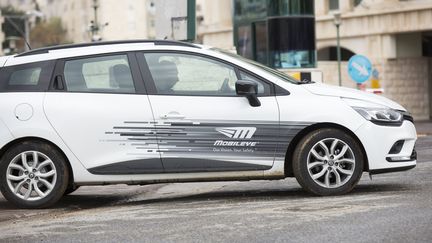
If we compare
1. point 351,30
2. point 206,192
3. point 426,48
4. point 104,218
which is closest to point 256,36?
point 351,30

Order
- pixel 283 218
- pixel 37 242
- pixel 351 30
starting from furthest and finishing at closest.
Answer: pixel 351 30, pixel 283 218, pixel 37 242

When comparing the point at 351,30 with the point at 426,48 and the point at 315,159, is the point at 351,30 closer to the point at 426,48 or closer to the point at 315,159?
the point at 426,48

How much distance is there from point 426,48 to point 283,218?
39276 mm

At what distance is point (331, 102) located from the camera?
8.76 m

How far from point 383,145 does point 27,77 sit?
368 centimetres

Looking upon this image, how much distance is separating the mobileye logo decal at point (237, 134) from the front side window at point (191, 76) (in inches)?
14.4

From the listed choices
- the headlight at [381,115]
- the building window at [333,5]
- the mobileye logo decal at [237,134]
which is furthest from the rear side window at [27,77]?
the building window at [333,5]

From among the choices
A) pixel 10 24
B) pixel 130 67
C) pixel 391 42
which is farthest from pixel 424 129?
pixel 10 24

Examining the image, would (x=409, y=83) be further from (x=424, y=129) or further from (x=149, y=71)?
(x=149, y=71)

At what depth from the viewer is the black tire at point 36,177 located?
350 inches

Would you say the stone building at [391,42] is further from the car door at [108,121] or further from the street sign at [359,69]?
the car door at [108,121]

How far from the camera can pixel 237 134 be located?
877 cm

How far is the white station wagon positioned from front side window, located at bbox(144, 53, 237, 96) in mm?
10

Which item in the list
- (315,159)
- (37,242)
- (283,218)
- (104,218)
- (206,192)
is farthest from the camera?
(206,192)
